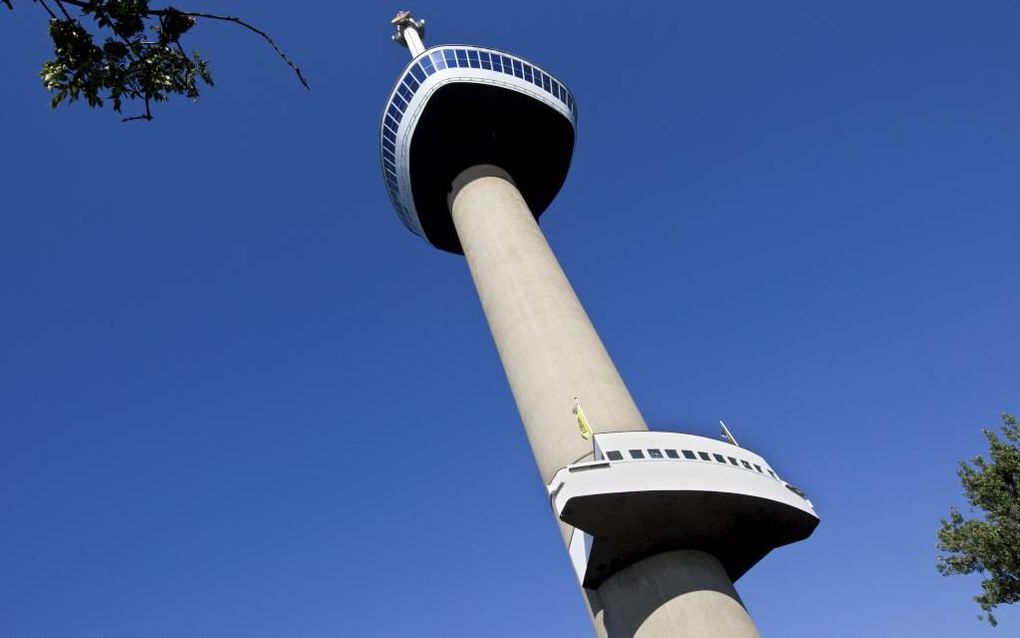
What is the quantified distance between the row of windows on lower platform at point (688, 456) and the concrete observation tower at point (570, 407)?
0.04 meters

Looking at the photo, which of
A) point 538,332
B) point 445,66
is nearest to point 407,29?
point 445,66

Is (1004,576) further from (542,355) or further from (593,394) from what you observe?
(542,355)

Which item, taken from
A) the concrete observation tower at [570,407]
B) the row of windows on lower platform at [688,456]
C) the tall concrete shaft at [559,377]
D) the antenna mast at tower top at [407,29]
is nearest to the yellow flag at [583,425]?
the concrete observation tower at [570,407]

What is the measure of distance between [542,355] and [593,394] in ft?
8.43

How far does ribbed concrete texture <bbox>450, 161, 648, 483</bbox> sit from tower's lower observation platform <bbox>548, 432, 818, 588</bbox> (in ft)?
8.70

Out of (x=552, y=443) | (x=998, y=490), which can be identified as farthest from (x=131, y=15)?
(x=998, y=490)

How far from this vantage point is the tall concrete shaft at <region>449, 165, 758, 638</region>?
16.6 metres

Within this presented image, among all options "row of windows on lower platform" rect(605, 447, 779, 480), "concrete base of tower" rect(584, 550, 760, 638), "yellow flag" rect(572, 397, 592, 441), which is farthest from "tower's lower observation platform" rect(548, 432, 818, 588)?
"yellow flag" rect(572, 397, 592, 441)

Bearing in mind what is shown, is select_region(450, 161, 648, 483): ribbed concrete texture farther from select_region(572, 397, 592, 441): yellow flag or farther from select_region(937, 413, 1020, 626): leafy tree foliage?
select_region(937, 413, 1020, 626): leafy tree foliage

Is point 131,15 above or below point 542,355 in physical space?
below

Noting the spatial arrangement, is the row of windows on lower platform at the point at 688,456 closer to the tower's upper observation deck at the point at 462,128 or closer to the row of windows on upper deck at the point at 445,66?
the tower's upper observation deck at the point at 462,128

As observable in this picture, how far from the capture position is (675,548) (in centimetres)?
1761

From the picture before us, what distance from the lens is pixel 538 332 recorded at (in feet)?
77.4

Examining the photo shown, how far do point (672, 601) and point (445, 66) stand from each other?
27.9 m
